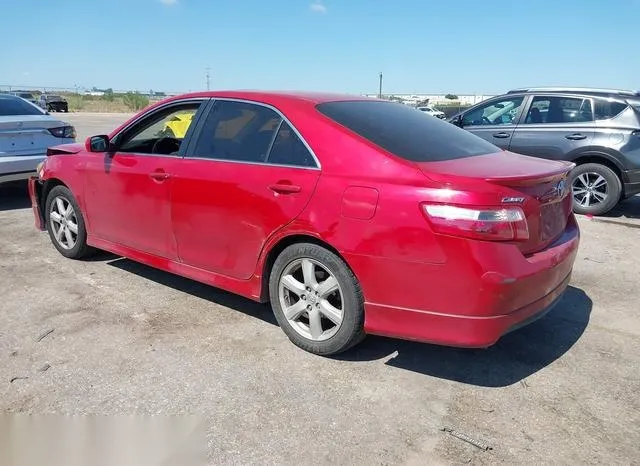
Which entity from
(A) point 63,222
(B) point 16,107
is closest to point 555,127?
(A) point 63,222

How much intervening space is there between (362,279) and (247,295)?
98 centimetres

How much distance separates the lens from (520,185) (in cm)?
303

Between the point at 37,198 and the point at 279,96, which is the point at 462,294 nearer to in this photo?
the point at 279,96

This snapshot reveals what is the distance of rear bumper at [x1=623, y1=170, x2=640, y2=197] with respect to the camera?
7.58m

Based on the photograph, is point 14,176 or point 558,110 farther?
point 558,110

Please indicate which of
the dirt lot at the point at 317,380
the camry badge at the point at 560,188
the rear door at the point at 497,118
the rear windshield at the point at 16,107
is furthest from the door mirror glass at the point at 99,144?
the rear door at the point at 497,118

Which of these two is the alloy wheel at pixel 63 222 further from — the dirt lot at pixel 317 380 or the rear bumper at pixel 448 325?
the rear bumper at pixel 448 325

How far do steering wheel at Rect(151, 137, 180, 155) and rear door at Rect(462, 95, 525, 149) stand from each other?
5518 mm

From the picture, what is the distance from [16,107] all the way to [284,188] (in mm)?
6382

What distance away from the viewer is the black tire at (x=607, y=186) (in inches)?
304

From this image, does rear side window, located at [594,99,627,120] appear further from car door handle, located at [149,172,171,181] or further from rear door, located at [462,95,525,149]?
car door handle, located at [149,172,171,181]

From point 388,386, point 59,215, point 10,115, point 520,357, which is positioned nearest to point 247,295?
point 388,386

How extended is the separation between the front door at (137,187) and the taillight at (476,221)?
2.12m

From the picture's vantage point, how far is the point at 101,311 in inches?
165
